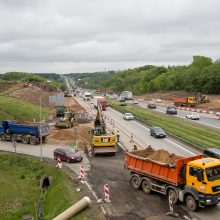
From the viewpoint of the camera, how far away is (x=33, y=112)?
80062 mm

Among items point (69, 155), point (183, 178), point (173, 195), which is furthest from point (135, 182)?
point (69, 155)

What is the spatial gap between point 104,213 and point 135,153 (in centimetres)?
705

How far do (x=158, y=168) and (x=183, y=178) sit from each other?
2.02m

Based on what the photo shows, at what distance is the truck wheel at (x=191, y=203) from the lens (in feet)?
71.2

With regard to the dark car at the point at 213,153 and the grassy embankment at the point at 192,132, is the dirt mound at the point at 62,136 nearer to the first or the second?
the grassy embankment at the point at 192,132

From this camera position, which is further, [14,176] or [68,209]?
[14,176]

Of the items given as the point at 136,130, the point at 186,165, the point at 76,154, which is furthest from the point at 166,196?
the point at 136,130

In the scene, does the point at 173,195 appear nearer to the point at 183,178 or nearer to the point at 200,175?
the point at 183,178

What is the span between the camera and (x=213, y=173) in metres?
21.5

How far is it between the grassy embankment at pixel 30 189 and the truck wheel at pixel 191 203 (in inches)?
223

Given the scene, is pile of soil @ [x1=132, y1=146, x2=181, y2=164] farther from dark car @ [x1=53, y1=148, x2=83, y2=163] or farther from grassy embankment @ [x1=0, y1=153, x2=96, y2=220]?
dark car @ [x1=53, y1=148, x2=83, y2=163]

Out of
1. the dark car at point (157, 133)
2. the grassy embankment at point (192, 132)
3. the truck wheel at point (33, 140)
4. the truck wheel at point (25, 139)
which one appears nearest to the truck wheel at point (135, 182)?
the grassy embankment at point (192, 132)

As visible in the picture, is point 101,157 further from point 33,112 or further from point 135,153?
point 33,112

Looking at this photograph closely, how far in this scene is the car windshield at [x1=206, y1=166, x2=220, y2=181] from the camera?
21.3m
